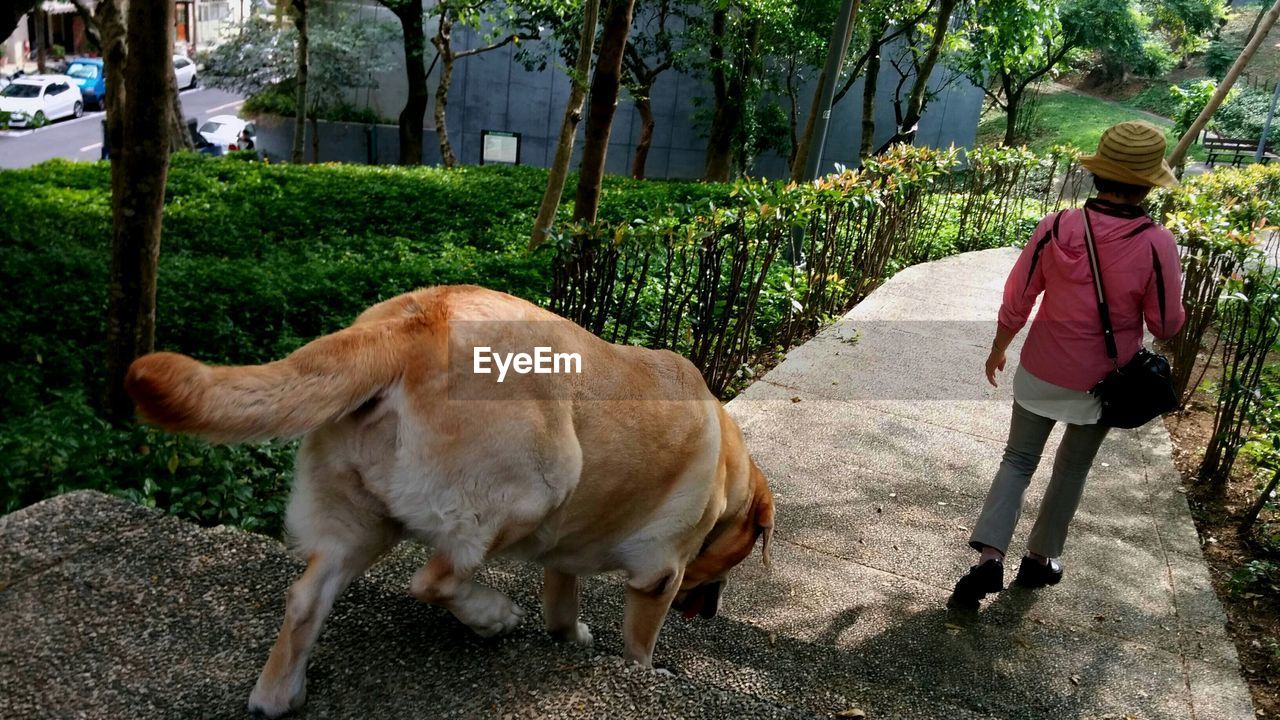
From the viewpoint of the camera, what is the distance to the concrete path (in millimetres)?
2953

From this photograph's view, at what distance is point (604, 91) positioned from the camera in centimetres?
808

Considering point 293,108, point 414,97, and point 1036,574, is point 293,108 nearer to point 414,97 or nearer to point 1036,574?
point 414,97

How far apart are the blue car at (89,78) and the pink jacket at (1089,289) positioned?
41.1 meters

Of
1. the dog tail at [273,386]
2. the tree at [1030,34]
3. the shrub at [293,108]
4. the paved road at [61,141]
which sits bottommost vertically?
the paved road at [61,141]

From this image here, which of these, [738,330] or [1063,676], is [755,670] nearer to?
[1063,676]

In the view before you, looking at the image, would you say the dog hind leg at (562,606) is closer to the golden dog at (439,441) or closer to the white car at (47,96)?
the golden dog at (439,441)

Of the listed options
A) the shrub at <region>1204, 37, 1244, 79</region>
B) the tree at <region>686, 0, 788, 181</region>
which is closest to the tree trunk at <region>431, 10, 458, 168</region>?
the tree at <region>686, 0, 788, 181</region>

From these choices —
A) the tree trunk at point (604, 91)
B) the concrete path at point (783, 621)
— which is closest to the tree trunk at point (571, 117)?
the tree trunk at point (604, 91)

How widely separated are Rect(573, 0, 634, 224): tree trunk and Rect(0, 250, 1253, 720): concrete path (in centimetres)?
262

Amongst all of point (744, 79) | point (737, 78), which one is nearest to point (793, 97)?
point (744, 79)

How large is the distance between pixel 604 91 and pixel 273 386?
6.05 metres

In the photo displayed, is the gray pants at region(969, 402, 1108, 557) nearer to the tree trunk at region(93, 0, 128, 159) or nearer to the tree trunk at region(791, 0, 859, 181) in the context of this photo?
the tree trunk at region(791, 0, 859, 181)

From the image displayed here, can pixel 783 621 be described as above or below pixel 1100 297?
below

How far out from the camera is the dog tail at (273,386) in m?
2.38
